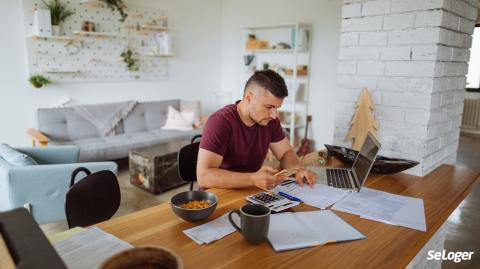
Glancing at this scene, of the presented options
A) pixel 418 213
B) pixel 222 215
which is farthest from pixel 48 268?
pixel 418 213

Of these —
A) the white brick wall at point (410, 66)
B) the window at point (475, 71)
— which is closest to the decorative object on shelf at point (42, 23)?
the white brick wall at point (410, 66)

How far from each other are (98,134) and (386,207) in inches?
144

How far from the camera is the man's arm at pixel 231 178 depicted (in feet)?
A: 4.73

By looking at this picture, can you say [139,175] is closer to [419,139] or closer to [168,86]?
[168,86]

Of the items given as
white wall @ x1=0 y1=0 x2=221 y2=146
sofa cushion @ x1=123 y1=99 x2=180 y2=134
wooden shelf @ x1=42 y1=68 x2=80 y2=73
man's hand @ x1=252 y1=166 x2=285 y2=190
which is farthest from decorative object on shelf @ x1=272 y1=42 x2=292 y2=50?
man's hand @ x1=252 y1=166 x2=285 y2=190

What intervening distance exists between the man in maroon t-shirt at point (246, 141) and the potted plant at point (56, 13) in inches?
121

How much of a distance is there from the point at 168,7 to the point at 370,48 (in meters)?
3.81

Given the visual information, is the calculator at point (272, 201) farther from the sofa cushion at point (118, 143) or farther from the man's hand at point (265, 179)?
the sofa cushion at point (118, 143)

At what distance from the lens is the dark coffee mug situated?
1.00 meters

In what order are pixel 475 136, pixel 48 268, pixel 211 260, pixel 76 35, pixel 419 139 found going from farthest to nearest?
pixel 475 136, pixel 76 35, pixel 419 139, pixel 211 260, pixel 48 268

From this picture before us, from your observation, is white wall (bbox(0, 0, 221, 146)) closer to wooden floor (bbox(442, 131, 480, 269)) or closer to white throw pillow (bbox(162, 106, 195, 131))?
white throw pillow (bbox(162, 106, 195, 131))

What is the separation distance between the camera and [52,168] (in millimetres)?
2357

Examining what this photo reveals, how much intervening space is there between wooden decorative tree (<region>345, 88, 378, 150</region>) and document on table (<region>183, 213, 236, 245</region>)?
3.76 feet

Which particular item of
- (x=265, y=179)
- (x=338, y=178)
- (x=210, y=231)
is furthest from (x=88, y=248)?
(x=338, y=178)
